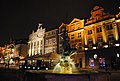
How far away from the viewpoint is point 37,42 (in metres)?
54.6

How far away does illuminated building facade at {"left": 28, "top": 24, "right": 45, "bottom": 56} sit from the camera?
52.3m

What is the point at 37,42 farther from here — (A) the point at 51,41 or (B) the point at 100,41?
(B) the point at 100,41

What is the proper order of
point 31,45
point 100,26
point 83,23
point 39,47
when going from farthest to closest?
point 31,45, point 39,47, point 83,23, point 100,26

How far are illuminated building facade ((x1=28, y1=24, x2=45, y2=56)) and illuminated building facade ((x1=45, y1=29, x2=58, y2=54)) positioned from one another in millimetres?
2187

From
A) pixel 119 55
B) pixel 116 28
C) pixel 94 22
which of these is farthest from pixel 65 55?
pixel 94 22

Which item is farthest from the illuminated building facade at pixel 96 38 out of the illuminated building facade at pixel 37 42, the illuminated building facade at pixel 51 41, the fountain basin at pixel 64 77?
the fountain basin at pixel 64 77

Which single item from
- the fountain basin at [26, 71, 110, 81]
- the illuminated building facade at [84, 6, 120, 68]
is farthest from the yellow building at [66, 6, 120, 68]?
the fountain basin at [26, 71, 110, 81]

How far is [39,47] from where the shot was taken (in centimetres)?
5288

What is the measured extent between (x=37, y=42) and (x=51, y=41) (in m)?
8.05

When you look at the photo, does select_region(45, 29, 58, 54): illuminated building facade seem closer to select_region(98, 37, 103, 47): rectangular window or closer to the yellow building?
the yellow building

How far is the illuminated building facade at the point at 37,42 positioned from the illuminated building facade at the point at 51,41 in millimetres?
2187

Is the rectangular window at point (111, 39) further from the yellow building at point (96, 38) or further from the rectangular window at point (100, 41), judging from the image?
the rectangular window at point (100, 41)

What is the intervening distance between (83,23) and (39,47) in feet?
63.5

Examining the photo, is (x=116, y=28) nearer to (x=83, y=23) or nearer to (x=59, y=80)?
(x=83, y=23)
